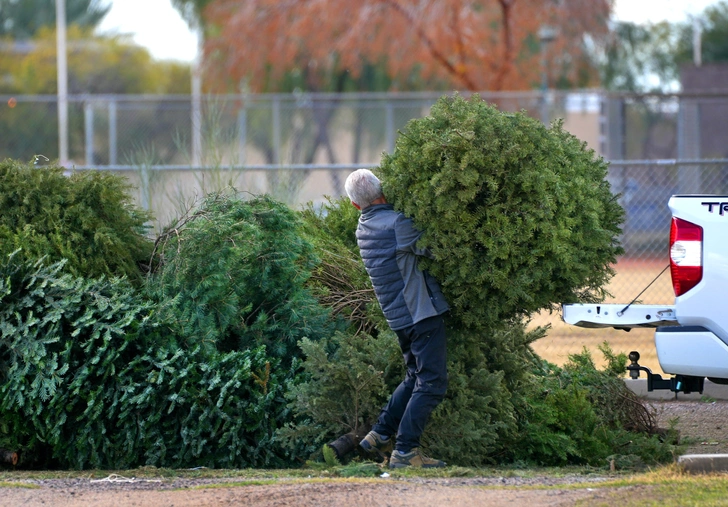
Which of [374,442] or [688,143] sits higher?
[688,143]

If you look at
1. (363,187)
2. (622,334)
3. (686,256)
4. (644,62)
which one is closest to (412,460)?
Answer: (363,187)

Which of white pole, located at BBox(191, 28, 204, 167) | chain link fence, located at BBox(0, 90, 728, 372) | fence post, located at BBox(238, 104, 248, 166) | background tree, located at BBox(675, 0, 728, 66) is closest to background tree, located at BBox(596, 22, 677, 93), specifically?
background tree, located at BBox(675, 0, 728, 66)

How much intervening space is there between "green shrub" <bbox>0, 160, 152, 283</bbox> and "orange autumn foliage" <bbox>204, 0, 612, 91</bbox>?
11.0 m

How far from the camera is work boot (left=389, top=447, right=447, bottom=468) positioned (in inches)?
214

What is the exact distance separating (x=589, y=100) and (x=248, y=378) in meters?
12.6

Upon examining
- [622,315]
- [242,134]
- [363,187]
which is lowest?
[622,315]

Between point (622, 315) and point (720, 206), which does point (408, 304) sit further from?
point (720, 206)

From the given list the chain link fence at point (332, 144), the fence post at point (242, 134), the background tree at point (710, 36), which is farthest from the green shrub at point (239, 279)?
the background tree at point (710, 36)

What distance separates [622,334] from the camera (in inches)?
436

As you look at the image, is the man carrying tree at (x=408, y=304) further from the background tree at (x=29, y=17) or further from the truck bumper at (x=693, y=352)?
the background tree at (x=29, y=17)

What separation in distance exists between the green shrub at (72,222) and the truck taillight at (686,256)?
3640mm

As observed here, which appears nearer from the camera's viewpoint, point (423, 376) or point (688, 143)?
point (423, 376)

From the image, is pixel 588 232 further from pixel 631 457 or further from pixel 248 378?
pixel 248 378

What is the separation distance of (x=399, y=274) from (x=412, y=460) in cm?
110
